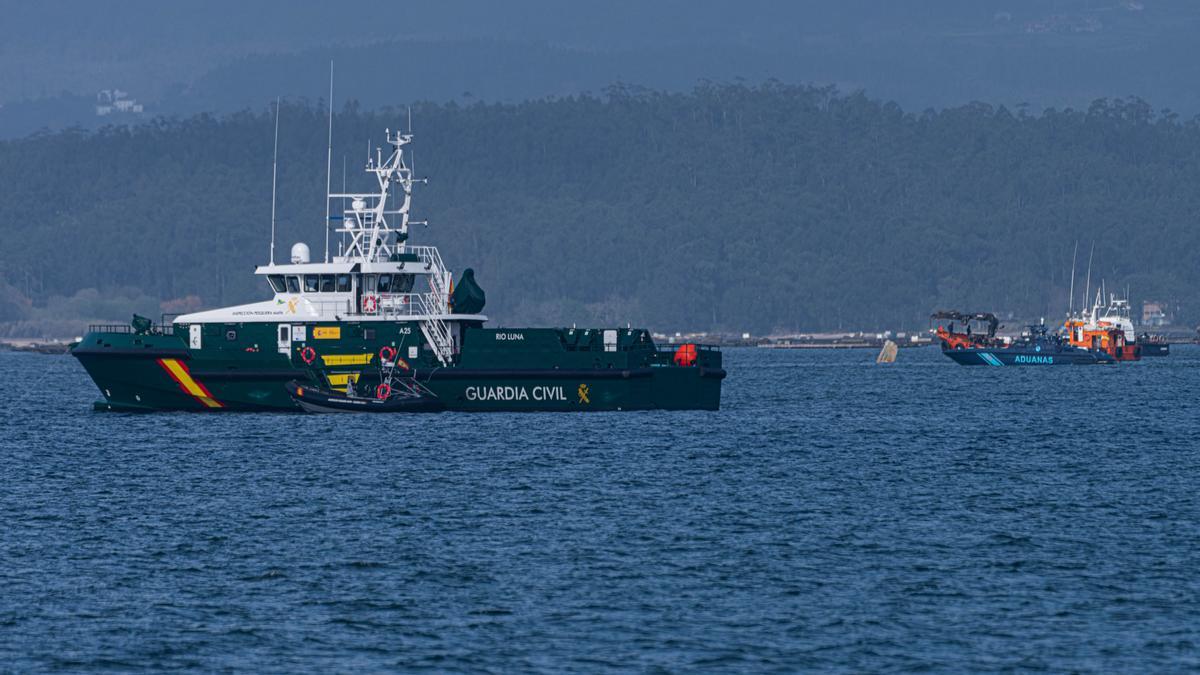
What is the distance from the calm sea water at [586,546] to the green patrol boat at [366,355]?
1.08m

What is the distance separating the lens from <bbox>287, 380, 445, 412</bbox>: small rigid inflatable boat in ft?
193

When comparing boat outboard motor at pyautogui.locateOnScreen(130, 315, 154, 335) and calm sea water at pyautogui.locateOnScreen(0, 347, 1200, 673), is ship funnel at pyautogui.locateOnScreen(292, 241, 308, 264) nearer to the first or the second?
boat outboard motor at pyautogui.locateOnScreen(130, 315, 154, 335)

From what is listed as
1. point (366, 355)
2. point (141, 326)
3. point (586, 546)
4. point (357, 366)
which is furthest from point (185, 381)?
point (586, 546)

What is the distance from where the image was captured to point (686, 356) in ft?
205

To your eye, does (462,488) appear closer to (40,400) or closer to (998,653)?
(998,653)

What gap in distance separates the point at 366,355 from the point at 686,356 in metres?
10.9

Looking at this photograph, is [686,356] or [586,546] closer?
[586,546]

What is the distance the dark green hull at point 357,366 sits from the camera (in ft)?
193

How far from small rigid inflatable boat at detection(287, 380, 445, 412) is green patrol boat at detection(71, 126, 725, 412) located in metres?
0.05

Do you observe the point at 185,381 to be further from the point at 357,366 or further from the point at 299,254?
the point at 299,254

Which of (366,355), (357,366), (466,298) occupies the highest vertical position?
(466,298)

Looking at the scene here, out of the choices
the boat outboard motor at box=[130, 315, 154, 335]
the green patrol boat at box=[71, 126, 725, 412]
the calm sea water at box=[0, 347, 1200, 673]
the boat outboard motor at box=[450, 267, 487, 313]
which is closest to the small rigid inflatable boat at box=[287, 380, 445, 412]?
the green patrol boat at box=[71, 126, 725, 412]

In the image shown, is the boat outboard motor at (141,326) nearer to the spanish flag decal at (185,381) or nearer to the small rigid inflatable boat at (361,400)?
the spanish flag decal at (185,381)


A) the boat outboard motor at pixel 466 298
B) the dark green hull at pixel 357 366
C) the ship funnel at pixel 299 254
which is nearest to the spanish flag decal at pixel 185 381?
the dark green hull at pixel 357 366
